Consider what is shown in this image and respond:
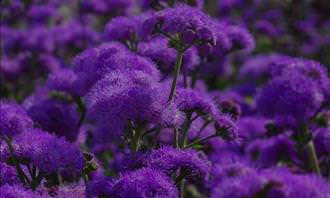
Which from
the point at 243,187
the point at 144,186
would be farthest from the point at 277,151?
the point at 243,187

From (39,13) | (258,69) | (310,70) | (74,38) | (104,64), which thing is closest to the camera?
(104,64)

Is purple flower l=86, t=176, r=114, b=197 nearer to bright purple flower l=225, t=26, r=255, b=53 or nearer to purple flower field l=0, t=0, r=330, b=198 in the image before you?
→ purple flower field l=0, t=0, r=330, b=198

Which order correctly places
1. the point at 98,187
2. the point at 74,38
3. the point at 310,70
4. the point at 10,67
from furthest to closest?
the point at 74,38
the point at 10,67
the point at 310,70
the point at 98,187

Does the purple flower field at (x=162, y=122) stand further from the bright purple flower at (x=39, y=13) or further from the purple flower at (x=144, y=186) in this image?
the bright purple flower at (x=39, y=13)

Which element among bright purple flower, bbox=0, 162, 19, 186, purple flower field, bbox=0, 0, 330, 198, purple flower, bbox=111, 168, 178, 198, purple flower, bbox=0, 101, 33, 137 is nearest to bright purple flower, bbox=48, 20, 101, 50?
purple flower field, bbox=0, 0, 330, 198

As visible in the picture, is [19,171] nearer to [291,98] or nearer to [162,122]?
[162,122]

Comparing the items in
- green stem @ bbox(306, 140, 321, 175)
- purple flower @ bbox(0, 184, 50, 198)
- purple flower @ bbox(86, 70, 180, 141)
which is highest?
purple flower @ bbox(86, 70, 180, 141)

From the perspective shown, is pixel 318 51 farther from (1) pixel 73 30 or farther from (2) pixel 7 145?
(2) pixel 7 145

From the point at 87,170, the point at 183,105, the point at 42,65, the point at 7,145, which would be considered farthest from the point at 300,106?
the point at 42,65
